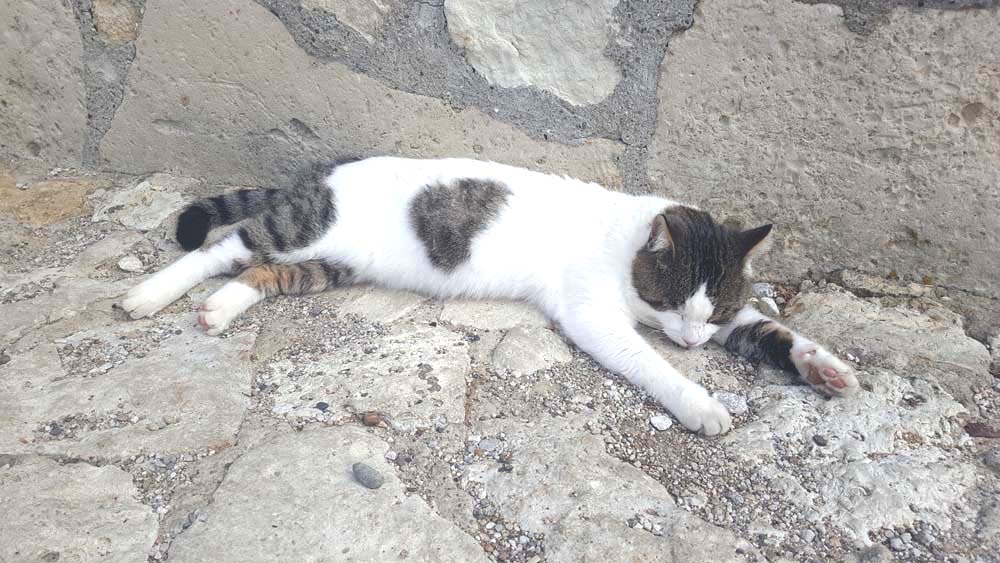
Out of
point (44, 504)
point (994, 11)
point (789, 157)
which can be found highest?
point (994, 11)

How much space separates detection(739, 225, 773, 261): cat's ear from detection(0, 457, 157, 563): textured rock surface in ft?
6.44

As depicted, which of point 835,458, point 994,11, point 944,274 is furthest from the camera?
point 944,274

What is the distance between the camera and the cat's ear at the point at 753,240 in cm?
245

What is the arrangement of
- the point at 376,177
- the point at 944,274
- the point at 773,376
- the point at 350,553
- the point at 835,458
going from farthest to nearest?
the point at 376,177 < the point at 944,274 < the point at 773,376 < the point at 835,458 < the point at 350,553

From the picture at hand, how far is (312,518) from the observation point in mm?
1744

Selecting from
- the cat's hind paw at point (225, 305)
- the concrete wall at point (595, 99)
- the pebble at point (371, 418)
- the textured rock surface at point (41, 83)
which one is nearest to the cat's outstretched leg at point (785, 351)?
the concrete wall at point (595, 99)

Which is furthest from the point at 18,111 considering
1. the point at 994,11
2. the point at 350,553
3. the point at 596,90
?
the point at 994,11

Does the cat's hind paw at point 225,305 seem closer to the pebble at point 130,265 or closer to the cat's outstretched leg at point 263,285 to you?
the cat's outstretched leg at point 263,285

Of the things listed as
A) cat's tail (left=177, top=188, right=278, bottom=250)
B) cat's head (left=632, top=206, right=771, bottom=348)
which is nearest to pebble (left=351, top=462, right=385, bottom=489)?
cat's head (left=632, top=206, right=771, bottom=348)

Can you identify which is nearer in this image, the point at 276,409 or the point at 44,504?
the point at 44,504

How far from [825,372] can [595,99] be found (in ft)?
4.30

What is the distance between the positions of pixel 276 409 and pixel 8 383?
800mm

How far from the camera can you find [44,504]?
68.1 inches

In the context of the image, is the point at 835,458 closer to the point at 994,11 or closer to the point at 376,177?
the point at 994,11
